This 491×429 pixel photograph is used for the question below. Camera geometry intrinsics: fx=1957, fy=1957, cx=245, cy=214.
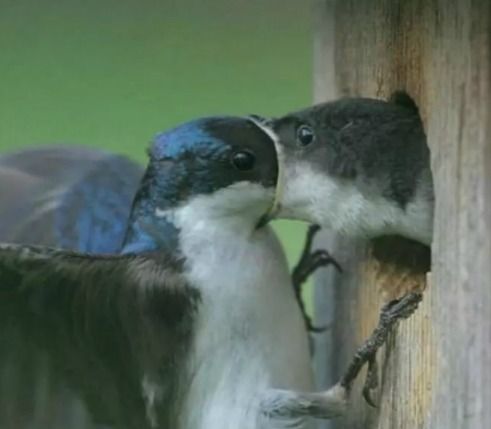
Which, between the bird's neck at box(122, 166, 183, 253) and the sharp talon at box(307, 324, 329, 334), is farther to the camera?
the sharp talon at box(307, 324, 329, 334)

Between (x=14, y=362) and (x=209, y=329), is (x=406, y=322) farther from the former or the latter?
(x=14, y=362)

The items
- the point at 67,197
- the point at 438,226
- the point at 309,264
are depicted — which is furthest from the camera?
the point at 67,197

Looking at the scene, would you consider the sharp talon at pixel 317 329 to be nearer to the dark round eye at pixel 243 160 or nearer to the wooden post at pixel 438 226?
the wooden post at pixel 438 226

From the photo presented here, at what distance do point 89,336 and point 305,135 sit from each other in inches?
8.9

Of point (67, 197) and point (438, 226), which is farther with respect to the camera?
point (67, 197)

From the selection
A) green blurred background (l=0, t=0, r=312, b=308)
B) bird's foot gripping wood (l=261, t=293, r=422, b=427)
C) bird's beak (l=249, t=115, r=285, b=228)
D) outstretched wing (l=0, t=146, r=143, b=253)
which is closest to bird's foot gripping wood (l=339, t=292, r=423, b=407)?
bird's foot gripping wood (l=261, t=293, r=422, b=427)

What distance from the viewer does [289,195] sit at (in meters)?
1.49

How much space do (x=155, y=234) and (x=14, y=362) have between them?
0.15 m

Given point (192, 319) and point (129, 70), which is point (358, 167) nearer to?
point (192, 319)

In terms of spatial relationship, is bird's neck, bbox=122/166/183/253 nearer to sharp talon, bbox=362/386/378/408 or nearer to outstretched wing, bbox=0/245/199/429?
outstretched wing, bbox=0/245/199/429

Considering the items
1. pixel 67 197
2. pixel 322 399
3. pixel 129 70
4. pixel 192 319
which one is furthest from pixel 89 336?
pixel 129 70

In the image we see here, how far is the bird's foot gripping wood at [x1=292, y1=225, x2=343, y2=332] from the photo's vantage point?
1.63 metres

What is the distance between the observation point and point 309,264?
1.65 m

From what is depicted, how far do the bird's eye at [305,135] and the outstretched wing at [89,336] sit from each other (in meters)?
0.13
